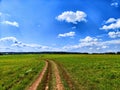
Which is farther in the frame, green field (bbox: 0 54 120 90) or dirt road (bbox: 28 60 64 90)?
green field (bbox: 0 54 120 90)

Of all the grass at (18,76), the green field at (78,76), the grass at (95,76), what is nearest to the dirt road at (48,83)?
the green field at (78,76)

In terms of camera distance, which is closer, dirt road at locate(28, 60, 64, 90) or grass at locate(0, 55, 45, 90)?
dirt road at locate(28, 60, 64, 90)

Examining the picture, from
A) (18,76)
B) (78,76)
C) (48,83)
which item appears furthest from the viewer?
(18,76)

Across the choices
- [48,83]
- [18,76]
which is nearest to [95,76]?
[48,83]

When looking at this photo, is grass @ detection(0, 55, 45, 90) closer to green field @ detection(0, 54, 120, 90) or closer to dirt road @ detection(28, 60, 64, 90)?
green field @ detection(0, 54, 120, 90)

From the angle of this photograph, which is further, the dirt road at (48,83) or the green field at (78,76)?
the green field at (78,76)

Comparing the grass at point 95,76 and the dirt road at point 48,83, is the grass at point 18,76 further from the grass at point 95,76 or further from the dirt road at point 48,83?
the grass at point 95,76

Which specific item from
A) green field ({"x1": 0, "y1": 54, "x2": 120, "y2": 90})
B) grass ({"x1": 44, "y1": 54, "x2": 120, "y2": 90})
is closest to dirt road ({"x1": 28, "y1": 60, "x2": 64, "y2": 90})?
green field ({"x1": 0, "y1": 54, "x2": 120, "y2": 90})

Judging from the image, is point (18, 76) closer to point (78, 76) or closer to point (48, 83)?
point (78, 76)

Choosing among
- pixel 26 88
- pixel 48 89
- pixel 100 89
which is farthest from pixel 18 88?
pixel 100 89

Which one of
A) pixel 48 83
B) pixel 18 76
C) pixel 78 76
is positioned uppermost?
pixel 78 76

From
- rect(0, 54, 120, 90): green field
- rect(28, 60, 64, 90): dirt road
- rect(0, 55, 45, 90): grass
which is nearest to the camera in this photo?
rect(28, 60, 64, 90): dirt road

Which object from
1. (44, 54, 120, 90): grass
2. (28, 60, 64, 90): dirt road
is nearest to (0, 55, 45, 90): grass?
(28, 60, 64, 90): dirt road

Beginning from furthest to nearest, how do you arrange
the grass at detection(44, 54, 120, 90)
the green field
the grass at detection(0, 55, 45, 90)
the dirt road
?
1. the grass at detection(0, 55, 45, 90)
2. the green field
3. the grass at detection(44, 54, 120, 90)
4. the dirt road
